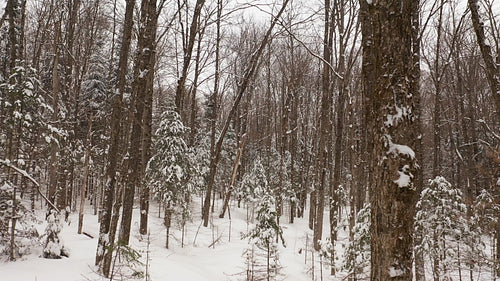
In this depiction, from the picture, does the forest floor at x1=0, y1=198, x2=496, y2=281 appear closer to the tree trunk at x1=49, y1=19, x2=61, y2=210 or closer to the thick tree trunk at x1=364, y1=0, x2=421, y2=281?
the tree trunk at x1=49, y1=19, x2=61, y2=210

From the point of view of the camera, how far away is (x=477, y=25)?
6.48 metres

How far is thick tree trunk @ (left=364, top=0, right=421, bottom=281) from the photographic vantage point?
2.88 meters

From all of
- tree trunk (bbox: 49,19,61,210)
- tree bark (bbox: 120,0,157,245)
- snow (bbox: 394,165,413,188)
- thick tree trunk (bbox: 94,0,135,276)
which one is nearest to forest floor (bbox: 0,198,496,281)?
thick tree trunk (bbox: 94,0,135,276)

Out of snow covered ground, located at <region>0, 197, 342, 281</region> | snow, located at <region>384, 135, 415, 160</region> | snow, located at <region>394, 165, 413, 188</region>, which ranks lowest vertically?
snow covered ground, located at <region>0, 197, 342, 281</region>

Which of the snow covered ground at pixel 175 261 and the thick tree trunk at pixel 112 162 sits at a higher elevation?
the thick tree trunk at pixel 112 162

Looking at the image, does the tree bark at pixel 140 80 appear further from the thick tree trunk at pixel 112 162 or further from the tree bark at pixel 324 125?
the tree bark at pixel 324 125

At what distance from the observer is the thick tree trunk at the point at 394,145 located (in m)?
2.88

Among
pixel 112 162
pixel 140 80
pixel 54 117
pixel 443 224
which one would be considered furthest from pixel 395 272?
pixel 54 117

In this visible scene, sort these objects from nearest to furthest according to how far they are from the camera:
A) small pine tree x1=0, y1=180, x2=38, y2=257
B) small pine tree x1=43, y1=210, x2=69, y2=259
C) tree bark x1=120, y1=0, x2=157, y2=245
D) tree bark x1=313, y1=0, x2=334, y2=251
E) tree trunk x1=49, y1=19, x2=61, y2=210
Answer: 1. small pine tree x1=0, y1=180, x2=38, y2=257
2. small pine tree x1=43, y1=210, x2=69, y2=259
3. tree bark x1=120, y1=0, x2=157, y2=245
4. tree trunk x1=49, y1=19, x2=61, y2=210
5. tree bark x1=313, y1=0, x2=334, y2=251

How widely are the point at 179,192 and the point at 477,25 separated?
1087 centimetres

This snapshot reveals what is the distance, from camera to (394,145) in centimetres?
294

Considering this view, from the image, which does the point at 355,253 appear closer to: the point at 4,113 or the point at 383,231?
the point at 383,231

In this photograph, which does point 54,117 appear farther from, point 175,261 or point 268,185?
point 268,185

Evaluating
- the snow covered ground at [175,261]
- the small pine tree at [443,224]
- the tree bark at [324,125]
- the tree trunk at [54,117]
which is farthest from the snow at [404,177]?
the tree trunk at [54,117]
